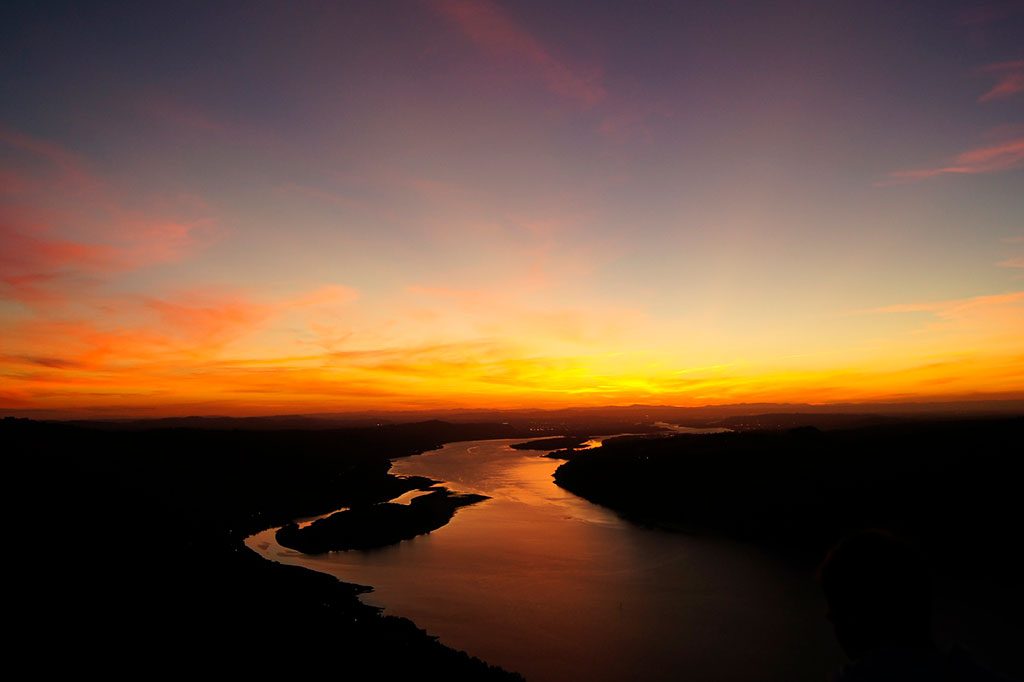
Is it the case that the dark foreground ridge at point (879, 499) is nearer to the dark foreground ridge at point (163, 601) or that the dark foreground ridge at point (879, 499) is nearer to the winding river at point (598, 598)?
the winding river at point (598, 598)

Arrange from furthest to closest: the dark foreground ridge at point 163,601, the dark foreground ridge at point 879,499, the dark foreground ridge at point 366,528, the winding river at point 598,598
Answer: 1. the dark foreground ridge at point 366,528
2. the dark foreground ridge at point 879,499
3. the winding river at point 598,598
4. the dark foreground ridge at point 163,601

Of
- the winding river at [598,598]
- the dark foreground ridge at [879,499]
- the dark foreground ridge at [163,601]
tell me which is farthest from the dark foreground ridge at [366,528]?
the dark foreground ridge at [879,499]

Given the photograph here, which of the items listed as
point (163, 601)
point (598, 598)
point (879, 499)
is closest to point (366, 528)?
point (598, 598)

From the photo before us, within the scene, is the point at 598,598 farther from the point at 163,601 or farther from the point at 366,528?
the point at 366,528

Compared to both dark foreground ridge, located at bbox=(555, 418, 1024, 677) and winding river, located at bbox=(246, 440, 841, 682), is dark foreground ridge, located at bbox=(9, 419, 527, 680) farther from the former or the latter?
dark foreground ridge, located at bbox=(555, 418, 1024, 677)

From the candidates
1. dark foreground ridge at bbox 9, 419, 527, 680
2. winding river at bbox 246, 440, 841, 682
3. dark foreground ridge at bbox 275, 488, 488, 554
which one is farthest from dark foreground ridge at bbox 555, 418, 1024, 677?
dark foreground ridge at bbox 9, 419, 527, 680
